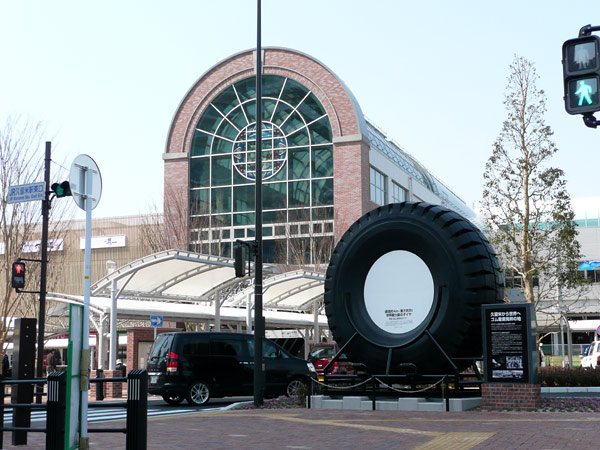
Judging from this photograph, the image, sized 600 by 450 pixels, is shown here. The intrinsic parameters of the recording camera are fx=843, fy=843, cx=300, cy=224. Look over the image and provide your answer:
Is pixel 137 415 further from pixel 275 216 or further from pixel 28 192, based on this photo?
pixel 275 216

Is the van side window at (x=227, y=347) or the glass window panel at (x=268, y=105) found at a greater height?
the glass window panel at (x=268, y=105)

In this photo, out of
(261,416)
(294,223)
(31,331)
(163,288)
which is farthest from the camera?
(294,223)

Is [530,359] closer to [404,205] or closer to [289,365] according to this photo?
[404,205]

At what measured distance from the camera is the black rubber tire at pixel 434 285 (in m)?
15.3

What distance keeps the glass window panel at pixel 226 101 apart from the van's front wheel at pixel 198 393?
111 feet

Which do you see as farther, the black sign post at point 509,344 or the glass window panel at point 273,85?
the glass window panel at point 273,85

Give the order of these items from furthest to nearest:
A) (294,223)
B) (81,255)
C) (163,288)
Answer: (81,255) → (294,223) → (163,288)

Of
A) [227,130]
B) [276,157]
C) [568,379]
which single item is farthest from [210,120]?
[568,379]

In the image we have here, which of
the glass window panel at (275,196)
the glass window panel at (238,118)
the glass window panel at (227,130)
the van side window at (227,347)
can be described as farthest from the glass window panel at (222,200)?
the van side window at (227,347)

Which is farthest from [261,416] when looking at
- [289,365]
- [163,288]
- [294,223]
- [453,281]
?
[294,223]

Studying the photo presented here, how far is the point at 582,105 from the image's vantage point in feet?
30.2

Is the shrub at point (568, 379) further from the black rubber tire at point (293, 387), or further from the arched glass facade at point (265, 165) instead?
the arched glass facade at point (265, 165)

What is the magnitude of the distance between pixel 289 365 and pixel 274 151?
3159cm

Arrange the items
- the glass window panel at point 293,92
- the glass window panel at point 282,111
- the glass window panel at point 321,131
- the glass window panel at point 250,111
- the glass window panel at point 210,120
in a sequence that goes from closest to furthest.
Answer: the glass window panel at point 321,131, the glass window panel at point 293,92, the glass window panel at point 282,111, the glass window panel at point 250,111, the glass window panel at point 210,120
